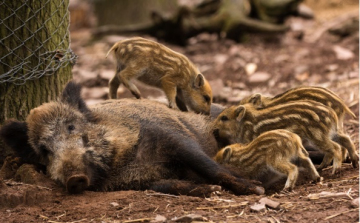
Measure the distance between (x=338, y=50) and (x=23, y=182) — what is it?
6.96 m

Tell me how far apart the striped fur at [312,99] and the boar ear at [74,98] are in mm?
1577

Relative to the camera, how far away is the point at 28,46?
5.06 meters

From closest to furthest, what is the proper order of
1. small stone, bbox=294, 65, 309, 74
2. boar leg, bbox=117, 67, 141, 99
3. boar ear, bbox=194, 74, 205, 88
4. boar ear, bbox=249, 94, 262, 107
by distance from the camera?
boar ear, bbox=249, 94, 262, 107 < boar leg, bbox=117, 67, 141, 99 < boar ear, bbox=194, 74, 205, 88 < small stone, bbox=294, 65, 309, 74

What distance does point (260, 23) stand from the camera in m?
11.4

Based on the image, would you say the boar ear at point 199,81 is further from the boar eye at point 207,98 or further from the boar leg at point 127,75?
the boar leg at point 127,75

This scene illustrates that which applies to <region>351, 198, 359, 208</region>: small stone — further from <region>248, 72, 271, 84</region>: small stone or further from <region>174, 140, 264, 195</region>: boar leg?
<region>248, 72, 271, 84</region>: small stone

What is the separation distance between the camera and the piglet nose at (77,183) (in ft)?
13.4

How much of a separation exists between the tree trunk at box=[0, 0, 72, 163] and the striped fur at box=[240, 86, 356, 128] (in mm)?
1945

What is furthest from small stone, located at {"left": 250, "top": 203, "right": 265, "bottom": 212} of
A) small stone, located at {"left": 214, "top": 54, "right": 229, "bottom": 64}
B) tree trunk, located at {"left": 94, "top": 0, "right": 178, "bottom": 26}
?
tree trunk, located at {"left": 94, "top": 0, "right": 178, "bottom": 26}

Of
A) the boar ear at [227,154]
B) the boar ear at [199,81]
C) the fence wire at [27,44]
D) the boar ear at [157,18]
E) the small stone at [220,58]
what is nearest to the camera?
the boar ear at [227,154]

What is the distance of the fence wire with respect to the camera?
497 cm

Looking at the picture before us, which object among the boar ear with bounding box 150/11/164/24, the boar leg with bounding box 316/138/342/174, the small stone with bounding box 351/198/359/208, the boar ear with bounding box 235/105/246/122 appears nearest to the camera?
the small stone with bounding box 351/198/359/208

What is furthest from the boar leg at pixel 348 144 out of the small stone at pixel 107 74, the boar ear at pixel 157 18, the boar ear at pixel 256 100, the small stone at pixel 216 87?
the boar ear at pixel 157 18

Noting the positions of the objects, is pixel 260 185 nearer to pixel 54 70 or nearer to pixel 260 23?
pixel 54 70
